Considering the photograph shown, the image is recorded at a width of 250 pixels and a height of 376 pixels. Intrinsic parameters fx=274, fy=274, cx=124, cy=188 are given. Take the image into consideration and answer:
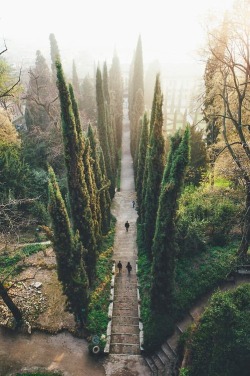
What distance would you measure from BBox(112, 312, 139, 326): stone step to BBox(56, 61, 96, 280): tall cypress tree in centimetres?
297

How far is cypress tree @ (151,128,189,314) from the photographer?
37.3 feet

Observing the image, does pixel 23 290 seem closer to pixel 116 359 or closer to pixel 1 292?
pixel 1 292

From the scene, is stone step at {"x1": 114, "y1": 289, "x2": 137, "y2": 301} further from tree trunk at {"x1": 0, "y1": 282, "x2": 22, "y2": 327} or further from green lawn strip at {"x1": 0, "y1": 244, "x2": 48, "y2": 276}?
green lawn strip at {"x1": 0, "y1": 244, "x2": 48, "y2": 276}

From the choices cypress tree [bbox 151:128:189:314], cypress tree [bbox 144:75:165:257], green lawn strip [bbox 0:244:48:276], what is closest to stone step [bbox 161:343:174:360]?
cypress tree [bbox 151:128:189:314]

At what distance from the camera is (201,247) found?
15234 millimetres

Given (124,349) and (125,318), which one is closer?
(124,349)

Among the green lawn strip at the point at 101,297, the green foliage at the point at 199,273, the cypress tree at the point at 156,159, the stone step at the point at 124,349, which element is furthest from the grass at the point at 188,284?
the cypress tree at the point at 156,159

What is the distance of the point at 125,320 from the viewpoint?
1416 cm

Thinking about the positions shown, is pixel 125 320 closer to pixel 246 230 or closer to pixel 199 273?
pixel 199 273

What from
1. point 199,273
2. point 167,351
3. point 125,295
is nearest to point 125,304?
point 125,295

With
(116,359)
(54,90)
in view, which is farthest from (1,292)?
(54,90)

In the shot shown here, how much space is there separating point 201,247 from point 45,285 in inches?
368

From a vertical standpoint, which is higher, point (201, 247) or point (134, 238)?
point (201, 247)

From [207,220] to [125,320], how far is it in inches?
287
